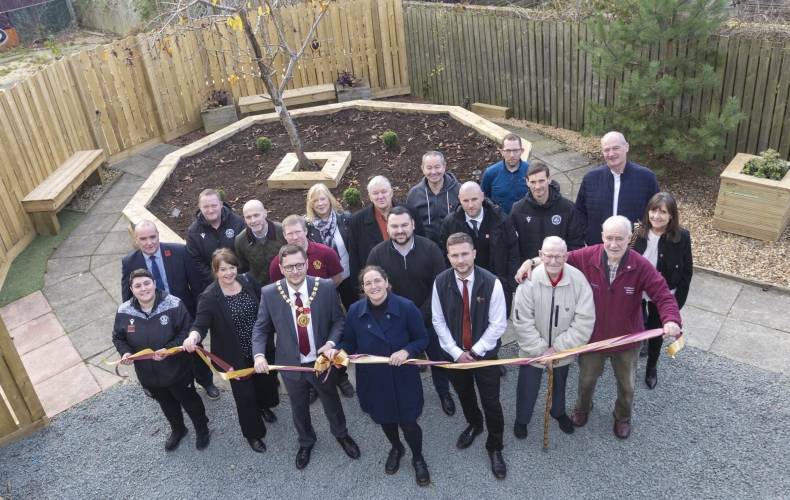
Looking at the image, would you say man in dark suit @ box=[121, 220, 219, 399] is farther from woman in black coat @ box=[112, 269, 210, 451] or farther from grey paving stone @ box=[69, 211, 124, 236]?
grey paving stone @ box=[69, 211, 124, 236]

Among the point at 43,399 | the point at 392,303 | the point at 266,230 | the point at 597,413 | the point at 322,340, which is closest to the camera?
the point at 392,303

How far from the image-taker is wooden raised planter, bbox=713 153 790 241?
696 cm

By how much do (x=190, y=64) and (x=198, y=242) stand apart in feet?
25.7

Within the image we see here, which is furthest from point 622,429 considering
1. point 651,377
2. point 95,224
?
point 95,224

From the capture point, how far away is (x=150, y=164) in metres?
11.2

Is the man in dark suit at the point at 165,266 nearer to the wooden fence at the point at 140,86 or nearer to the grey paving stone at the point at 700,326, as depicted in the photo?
the wooden fence at the point at 140,86

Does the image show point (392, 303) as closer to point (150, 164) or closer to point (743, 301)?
point (743, 301)

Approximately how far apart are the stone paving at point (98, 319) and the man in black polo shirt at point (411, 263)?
56.7 inches

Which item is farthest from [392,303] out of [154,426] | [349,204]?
→ [349,204]

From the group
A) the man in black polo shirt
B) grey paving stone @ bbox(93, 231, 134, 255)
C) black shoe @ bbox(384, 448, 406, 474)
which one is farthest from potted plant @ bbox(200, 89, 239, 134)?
black shoe @ bbox(384, 448, 406, 474)

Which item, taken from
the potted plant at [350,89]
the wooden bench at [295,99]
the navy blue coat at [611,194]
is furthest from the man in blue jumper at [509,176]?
the wooden bench at [295,99]

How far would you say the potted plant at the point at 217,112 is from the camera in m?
12.2

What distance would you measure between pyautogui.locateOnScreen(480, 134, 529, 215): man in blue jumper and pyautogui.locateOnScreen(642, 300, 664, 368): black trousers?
154 cm

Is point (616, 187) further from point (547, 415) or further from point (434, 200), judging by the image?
point (547, 415)
